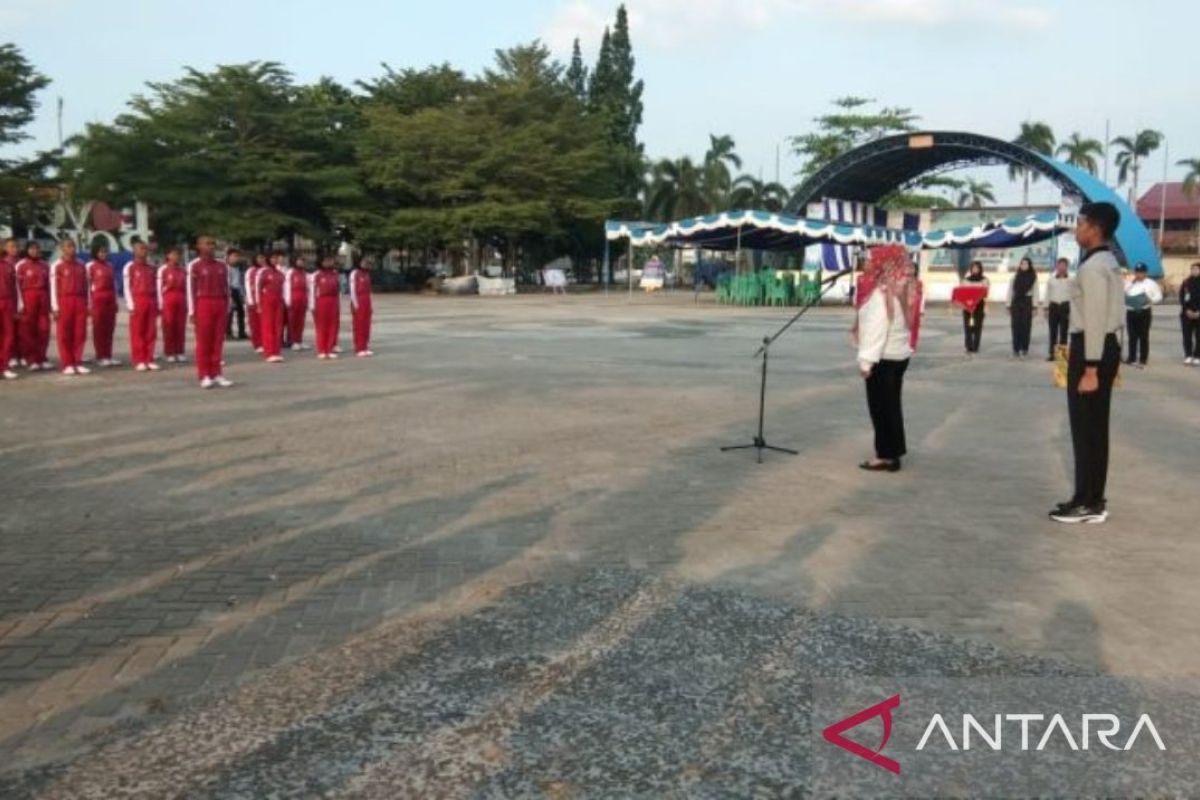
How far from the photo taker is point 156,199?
1758 inches

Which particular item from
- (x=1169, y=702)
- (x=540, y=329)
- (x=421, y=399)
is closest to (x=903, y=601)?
(x=1169, y=702)

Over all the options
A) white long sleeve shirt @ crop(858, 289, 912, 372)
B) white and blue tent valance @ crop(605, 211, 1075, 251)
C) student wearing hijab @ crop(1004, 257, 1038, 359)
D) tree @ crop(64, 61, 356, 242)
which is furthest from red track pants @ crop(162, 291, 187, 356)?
tree @ crop(64, 61, 356, 242)

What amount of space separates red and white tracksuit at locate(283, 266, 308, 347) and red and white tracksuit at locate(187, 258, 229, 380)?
332 cm

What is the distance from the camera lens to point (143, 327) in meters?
14.0

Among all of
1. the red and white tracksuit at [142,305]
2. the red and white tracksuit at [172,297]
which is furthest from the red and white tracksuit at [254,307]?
the red and white tracksuit at [142,305]

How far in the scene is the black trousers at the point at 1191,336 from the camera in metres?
16.3

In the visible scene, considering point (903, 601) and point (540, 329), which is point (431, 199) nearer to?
point (540, 329)

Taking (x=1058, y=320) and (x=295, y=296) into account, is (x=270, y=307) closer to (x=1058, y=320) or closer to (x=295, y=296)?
(x=295, y=296)

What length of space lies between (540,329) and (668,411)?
13.4 m

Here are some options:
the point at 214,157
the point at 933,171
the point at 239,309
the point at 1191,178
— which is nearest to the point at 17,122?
the point at 214,157

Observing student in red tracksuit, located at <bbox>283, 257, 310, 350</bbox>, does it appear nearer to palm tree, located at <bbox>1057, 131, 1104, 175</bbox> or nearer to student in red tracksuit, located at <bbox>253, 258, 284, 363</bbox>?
student in red tracksuit, located at <bbox>253, 258, 284, 363</bbox>

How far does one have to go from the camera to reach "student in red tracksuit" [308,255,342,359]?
15.7 m

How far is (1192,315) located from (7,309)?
683 inches

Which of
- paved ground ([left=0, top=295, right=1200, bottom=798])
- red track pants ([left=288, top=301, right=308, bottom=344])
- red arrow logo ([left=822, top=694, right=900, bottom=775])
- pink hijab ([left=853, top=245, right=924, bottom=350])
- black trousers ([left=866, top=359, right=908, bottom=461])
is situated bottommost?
red arrow logo ([left=822, top=694, right=900, bottom=775])
